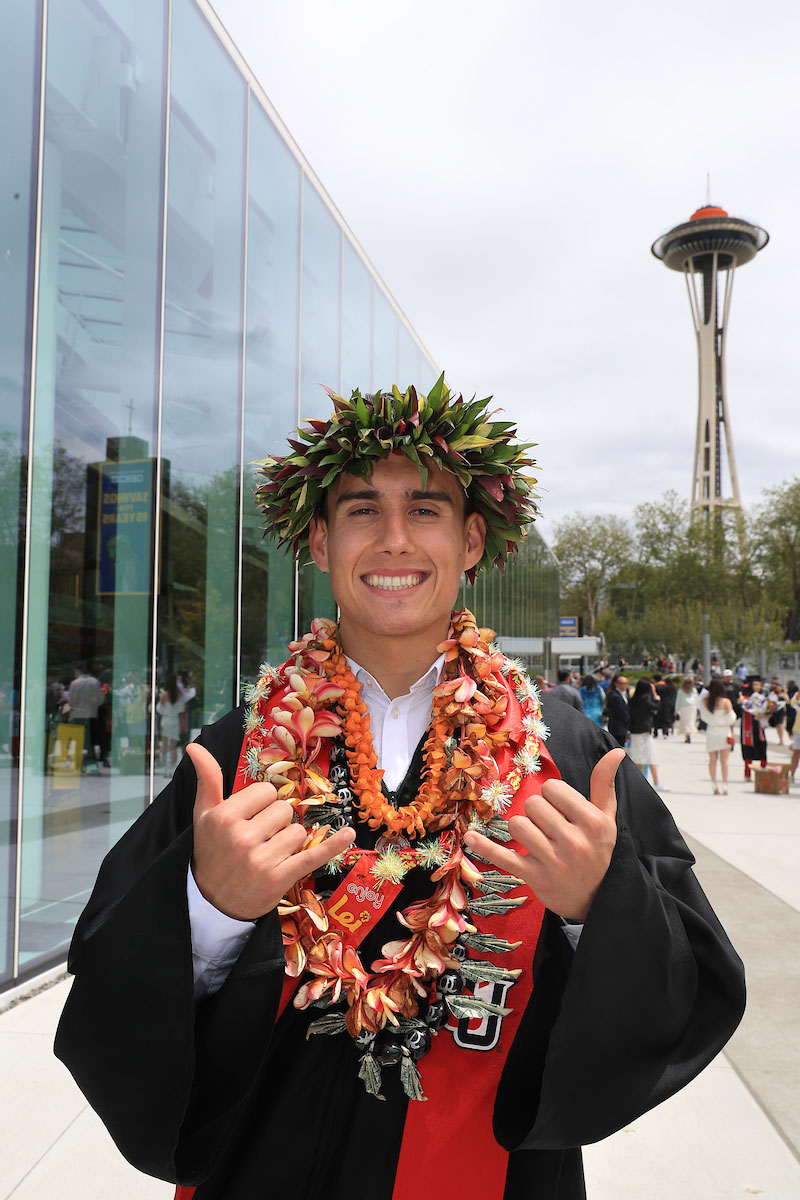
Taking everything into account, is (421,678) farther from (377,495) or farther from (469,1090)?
(469,1090)

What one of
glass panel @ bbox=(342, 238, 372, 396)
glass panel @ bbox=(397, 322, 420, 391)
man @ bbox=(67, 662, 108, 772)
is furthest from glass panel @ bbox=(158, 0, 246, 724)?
glass panel @ bbox=(397, 322, 420, 391)

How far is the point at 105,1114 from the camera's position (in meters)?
1.34

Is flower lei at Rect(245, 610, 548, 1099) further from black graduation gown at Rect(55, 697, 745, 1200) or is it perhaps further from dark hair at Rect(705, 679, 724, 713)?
dark hair at Rect(705, 679, 724, 713)

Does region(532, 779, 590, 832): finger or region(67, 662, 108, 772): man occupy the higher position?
region(532, 779, 590, 832): finger

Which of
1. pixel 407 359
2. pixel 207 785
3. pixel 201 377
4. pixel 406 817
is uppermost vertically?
pixel 407 359

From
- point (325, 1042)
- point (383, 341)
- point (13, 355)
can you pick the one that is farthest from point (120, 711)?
point (383, 341)

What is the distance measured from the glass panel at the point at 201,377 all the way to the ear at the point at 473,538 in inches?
176

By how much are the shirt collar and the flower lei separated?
25mm

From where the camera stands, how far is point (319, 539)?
2.01 metres

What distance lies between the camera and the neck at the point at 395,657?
1.86m

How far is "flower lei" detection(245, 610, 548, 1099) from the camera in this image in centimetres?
152

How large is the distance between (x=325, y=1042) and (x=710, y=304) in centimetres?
8302

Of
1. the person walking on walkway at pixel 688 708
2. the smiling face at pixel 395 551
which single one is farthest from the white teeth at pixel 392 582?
the person walking on walkway at pixel 688 708

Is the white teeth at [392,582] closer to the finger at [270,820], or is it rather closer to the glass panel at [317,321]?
the finger at [270,820]
